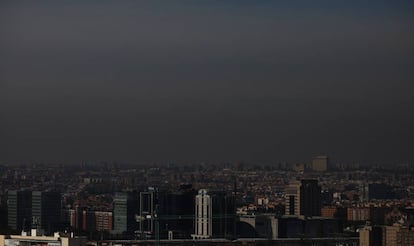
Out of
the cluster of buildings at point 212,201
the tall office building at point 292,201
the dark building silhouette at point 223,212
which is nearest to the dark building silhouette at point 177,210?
the cluster of buildings at point 212,201

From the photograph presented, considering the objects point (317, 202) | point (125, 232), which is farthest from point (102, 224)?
point (317, 202)

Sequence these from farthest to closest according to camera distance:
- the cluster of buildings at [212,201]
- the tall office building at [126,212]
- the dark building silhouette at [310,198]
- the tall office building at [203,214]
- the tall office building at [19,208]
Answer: the tall office building at [126,212]
the tall office building at [203,214]
the dark building silhouette at [310,198]
the tall office building at [19,208]
the cluster of buildings at [212,201]

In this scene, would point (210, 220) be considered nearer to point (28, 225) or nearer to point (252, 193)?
point (252, 193)

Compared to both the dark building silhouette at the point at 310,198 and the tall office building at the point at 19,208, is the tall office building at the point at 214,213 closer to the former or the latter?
the dark building silhouette at the point at 310,198

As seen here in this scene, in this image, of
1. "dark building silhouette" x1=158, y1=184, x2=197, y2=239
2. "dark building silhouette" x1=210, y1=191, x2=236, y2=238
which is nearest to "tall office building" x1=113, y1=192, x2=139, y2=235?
"dark building silhouette" x1=158, y1=184, x2=197, y2=239

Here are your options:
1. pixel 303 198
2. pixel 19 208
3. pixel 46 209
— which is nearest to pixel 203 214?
pixel 303 198

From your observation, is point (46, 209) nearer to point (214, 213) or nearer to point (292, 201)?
point (214, 213)
